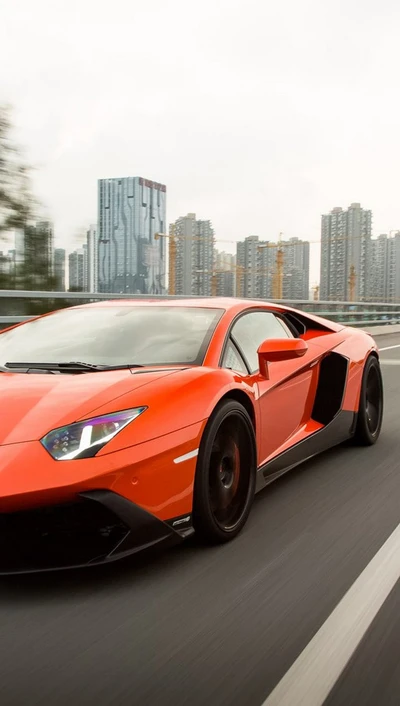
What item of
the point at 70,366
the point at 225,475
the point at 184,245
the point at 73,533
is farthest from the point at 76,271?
the point at 184,245

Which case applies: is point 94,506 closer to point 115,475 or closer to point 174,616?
point 115,475

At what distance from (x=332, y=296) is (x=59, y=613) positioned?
83031mm

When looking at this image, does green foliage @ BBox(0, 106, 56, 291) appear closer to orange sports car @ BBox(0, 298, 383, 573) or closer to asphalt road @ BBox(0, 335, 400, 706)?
orange sports car @ BBox(0, 298, 383, 573)

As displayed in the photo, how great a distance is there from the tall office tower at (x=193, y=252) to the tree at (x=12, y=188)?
66167 millimetres

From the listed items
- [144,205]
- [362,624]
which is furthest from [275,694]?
[144,205]

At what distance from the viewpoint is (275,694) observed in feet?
7.00

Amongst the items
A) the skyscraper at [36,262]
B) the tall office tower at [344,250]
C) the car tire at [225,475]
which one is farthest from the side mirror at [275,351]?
the tall office tower at [344,250]

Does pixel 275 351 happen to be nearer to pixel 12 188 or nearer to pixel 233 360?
pixel 233 360

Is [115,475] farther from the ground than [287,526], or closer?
farther from the ground

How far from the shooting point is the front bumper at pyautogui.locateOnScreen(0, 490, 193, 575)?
110 inches

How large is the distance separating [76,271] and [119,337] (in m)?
9.08

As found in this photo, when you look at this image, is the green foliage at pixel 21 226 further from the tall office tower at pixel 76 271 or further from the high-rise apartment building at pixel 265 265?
the high-rise apartment building at pixel 265 265

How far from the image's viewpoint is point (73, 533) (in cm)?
286

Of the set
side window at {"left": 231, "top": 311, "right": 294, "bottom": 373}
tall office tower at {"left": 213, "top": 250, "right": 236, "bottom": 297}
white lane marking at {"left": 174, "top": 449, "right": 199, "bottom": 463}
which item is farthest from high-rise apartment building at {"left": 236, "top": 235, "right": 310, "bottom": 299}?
white lane marking at {"left": 174, "top": 449, "right": 199, "bottom": 463}
